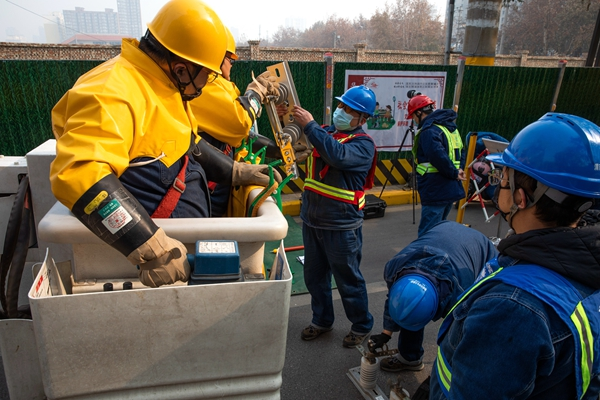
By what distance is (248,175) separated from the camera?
2.17 meters

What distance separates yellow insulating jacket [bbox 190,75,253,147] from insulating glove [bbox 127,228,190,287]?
1.31 metres

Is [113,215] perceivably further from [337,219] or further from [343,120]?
[343,120]

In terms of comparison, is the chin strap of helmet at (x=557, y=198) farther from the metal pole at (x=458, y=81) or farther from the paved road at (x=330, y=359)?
the metal pole at (x=458, y=81)

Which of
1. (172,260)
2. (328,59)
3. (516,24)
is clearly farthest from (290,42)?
(172,260)

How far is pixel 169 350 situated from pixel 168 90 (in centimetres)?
99

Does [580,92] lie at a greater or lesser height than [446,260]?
greater

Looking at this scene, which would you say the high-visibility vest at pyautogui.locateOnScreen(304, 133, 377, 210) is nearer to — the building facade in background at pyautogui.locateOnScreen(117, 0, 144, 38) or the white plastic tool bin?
the white plastic tool bin

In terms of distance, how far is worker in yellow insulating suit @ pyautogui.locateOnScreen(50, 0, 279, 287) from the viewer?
1.29 m

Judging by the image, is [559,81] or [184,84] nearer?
[184,84]

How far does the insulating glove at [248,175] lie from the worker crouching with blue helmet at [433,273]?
81 cm

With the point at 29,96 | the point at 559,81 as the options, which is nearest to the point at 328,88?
the point at 29,96

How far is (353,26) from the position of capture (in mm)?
79125

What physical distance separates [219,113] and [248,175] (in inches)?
23.7

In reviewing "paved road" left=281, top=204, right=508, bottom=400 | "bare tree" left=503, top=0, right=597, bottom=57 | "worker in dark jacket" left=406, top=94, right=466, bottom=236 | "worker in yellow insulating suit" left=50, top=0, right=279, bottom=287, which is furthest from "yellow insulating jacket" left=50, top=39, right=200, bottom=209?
"bare tree" left=503, top=0, right=597, bottom=57
